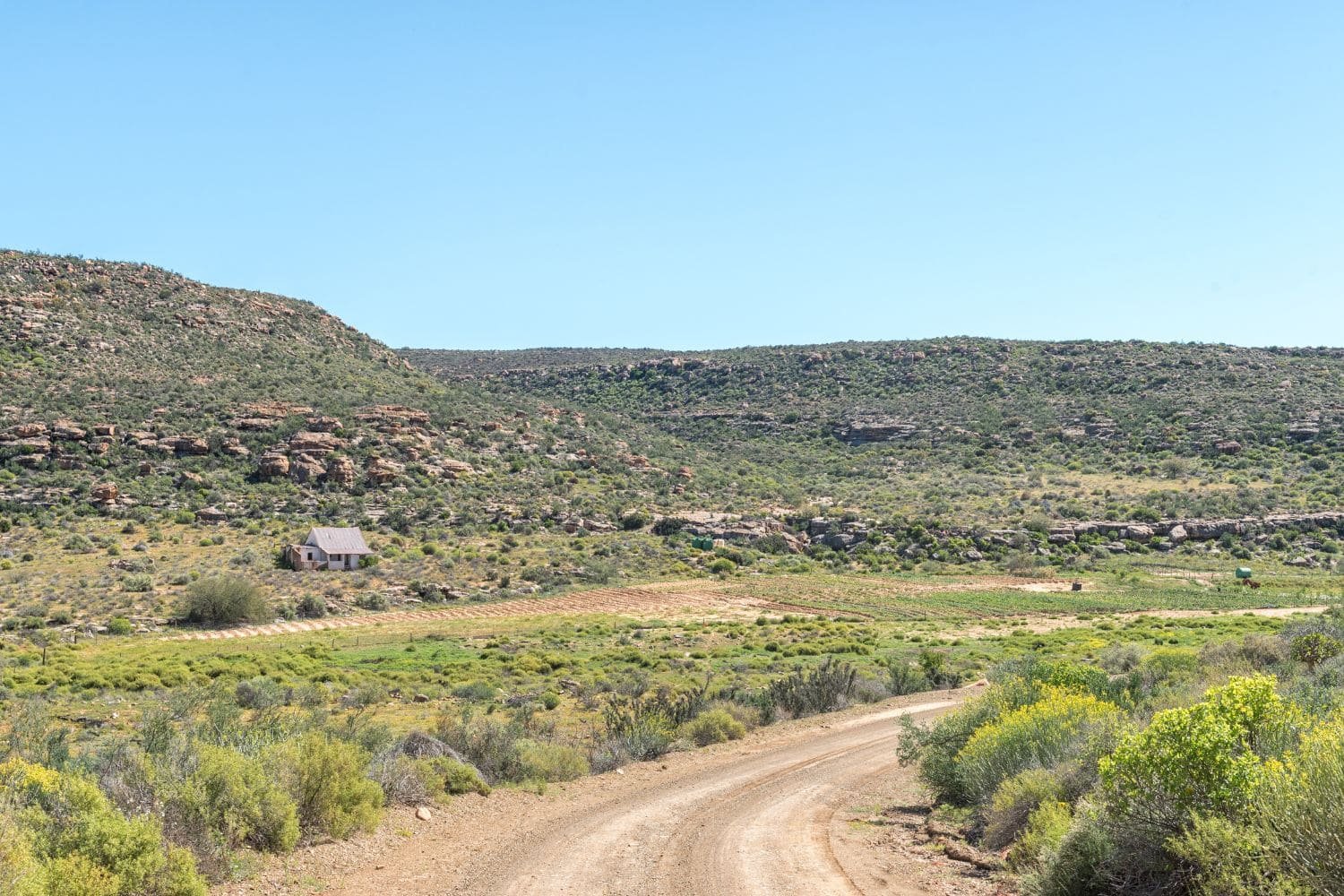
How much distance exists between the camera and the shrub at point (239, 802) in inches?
373

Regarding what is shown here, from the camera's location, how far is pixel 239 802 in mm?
9812

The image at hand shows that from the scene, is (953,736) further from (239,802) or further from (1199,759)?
(239,802)

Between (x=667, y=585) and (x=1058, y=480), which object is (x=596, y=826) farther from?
(x=1058, y=480)

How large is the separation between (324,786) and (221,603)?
34.5 meters

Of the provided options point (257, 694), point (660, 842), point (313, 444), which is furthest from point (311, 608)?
point (660, 842)

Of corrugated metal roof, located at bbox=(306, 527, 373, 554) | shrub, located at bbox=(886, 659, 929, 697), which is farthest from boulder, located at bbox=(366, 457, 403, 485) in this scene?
shrub, located at bbox=(886, 659, 929, 697)

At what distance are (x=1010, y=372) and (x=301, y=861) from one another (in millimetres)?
99946

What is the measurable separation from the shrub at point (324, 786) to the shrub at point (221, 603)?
33.8 metres

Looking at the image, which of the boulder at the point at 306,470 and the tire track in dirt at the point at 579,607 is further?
the boulder at the point at 306,470

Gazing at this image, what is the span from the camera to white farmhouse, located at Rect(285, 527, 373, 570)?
1973 inches

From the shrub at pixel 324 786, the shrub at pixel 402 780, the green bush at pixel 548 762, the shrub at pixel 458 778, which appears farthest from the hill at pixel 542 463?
the shrub at pixel 324 786

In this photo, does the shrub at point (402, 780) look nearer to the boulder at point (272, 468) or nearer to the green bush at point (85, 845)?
the green bush at point (85, 845)

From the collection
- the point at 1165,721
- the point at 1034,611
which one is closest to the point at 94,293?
the point at 1034,611

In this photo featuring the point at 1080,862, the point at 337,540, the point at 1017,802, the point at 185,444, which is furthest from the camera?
the point at 185,444
